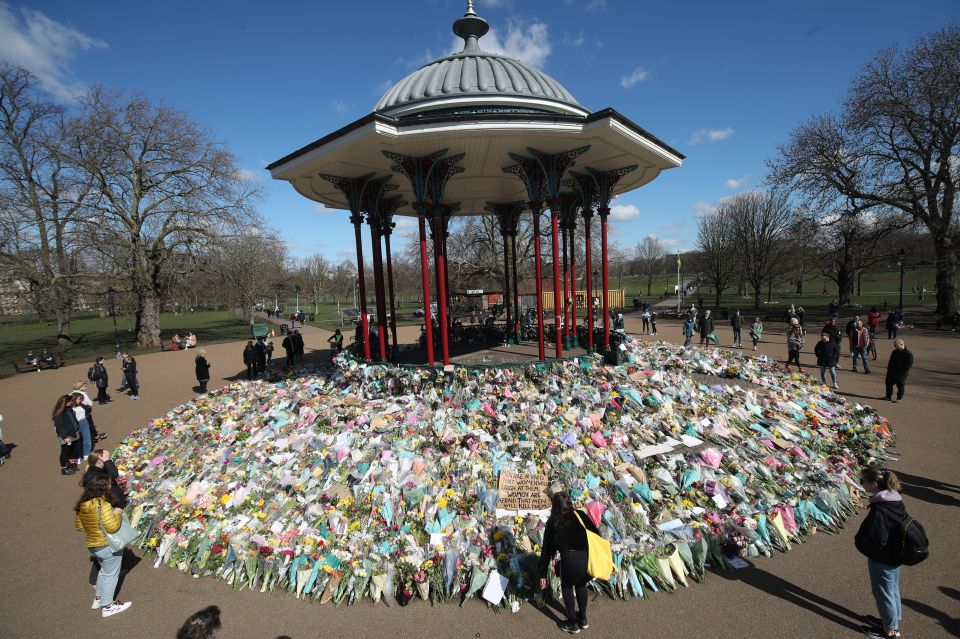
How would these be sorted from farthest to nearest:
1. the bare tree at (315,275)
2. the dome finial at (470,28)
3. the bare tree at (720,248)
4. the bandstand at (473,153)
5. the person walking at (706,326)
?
the bare tree at (315,275) < the bare tree at (720,248) < the person walking at (706,326) < the dome finial at (470,28) < the bandstand at (473,153)

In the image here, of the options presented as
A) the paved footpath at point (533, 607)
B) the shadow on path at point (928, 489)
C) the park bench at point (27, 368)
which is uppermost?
the park bench at point (27, 368)

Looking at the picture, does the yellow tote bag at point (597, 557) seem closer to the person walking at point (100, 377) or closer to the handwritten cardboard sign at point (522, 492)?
the handwritten cardboard sign at point (522, 492)

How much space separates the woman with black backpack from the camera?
3835 millimetres

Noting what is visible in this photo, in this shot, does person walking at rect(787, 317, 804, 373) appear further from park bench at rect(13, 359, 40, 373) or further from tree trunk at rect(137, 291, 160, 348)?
tree trunk at rect(137, 291, 160, 348)

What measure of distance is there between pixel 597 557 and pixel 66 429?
1101 centimetres

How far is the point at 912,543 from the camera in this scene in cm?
372

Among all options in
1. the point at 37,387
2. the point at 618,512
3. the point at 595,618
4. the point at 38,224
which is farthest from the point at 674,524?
the point at 38,224

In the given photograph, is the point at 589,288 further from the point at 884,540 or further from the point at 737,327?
the point at 737,327

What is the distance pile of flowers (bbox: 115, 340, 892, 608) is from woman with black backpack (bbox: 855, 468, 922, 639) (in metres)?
1.51

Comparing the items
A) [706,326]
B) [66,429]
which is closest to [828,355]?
[706,326]

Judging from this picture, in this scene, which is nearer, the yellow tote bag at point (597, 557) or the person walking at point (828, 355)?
the yellow tote bag at point (597, 557)

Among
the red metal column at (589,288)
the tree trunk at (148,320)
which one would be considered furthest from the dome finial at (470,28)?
the tree trunk at (148,320)

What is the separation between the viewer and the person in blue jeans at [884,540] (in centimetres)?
385

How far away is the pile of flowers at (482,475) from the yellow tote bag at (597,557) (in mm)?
1155
